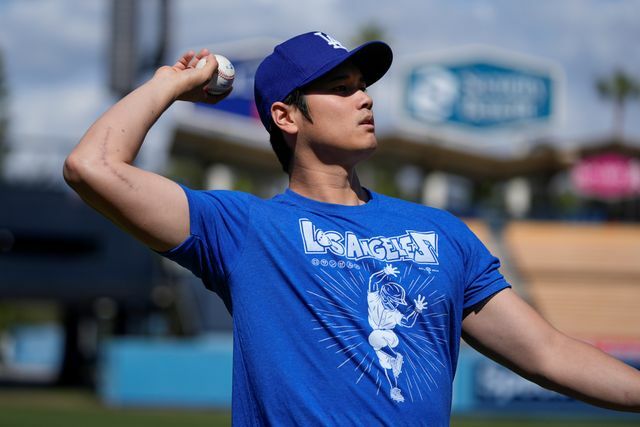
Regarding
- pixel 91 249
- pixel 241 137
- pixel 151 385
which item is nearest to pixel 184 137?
pixel 241 137

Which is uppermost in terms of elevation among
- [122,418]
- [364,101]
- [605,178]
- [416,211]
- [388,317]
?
[364,101]

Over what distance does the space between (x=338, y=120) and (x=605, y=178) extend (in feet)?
106

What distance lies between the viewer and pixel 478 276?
Answer: 273 cm

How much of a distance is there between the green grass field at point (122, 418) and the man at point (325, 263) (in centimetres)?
1236

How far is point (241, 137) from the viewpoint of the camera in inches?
1267

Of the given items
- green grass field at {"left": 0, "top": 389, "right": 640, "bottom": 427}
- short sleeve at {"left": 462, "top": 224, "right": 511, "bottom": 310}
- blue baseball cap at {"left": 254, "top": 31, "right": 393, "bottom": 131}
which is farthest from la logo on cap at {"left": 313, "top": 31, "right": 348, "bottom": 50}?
green grass field at {"left": 0, "top": 389, "right": 640, "bottom": 427}

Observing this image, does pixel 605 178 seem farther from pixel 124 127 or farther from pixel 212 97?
pixel 124 127

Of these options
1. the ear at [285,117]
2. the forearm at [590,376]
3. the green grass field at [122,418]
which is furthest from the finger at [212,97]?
the green grass field at [122,418]

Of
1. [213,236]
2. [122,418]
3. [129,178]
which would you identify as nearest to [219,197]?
[213,236]

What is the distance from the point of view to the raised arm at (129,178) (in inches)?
95.0

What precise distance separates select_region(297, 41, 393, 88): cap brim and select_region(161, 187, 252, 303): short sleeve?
40cm

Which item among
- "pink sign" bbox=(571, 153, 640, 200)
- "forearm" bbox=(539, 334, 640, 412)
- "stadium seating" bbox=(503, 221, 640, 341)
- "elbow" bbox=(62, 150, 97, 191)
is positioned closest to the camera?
"elbow" bbox=(62, 150, 97, 191)

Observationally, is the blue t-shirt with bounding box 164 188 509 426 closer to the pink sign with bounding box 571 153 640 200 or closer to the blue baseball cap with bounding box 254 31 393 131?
the blue baseball cap with bounding box 254 31 393 131

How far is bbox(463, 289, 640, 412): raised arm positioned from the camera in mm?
2656
